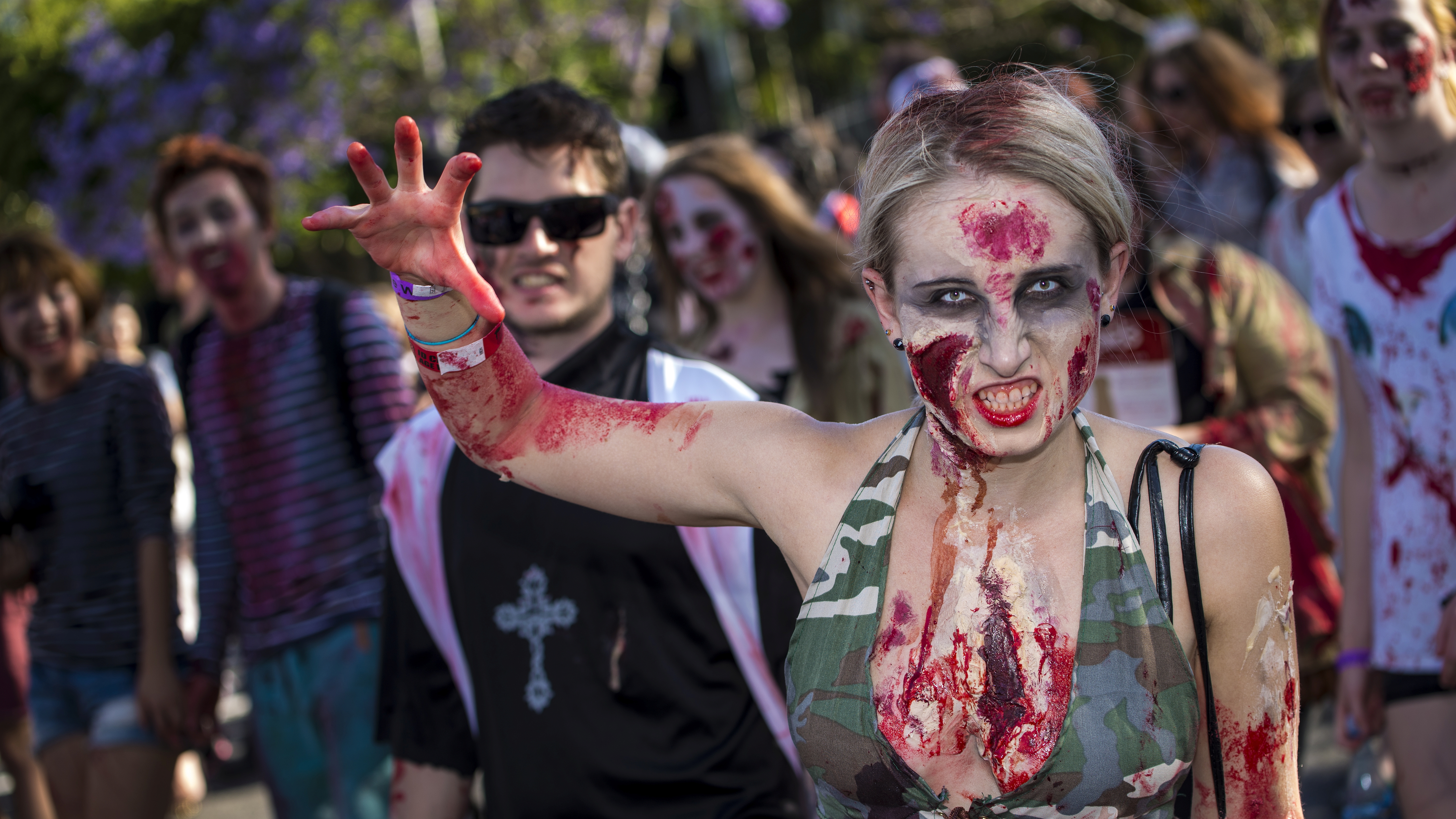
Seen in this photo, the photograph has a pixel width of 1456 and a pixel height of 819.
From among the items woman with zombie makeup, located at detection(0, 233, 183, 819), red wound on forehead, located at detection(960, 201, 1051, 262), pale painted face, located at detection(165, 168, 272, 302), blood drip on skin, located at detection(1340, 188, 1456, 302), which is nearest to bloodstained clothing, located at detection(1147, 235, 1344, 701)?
blood drip on skin, located at detection(1340, 188, 1456, 302)

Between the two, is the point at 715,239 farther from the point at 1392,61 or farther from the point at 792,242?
the point at 1392,61

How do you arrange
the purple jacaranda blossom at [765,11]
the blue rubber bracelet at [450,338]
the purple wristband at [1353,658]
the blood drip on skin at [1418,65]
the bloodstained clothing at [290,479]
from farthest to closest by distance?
the purple jacaranda blossom at [765,11] < the bloodstained clothing at [290,479] < the purple wristband at [1353,658] < the blood drip on skin at [1418,65] < the blue rubber bracelet at [450,338]

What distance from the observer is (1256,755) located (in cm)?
167

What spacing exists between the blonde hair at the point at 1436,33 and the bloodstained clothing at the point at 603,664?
1.68 meters

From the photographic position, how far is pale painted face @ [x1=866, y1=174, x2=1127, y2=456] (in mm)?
1676

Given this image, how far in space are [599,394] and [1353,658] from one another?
1.95m

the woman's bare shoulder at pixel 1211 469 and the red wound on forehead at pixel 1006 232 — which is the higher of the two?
the red wound on forehead at pixel 1006 232

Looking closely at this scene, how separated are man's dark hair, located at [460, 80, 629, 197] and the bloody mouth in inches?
51.9

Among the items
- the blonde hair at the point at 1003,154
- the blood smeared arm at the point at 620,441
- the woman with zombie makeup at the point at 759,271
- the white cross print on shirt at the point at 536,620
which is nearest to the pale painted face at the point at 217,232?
the woman with zombie makeup at the point at 759,271

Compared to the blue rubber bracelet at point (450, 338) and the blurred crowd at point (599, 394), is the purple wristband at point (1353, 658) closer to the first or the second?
the blurred crowd at point (599, 394)

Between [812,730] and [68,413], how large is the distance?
3.41 metres

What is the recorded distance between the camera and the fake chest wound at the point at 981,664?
165 centimetres

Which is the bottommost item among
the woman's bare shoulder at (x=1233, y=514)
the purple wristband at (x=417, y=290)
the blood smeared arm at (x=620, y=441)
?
the woman's bare shoulder at (x=1233, y=514)

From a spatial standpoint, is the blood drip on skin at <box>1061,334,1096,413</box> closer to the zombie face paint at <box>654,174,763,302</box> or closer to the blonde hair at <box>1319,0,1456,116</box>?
the blonde hair at <box>1319,0,1456,116</box>
